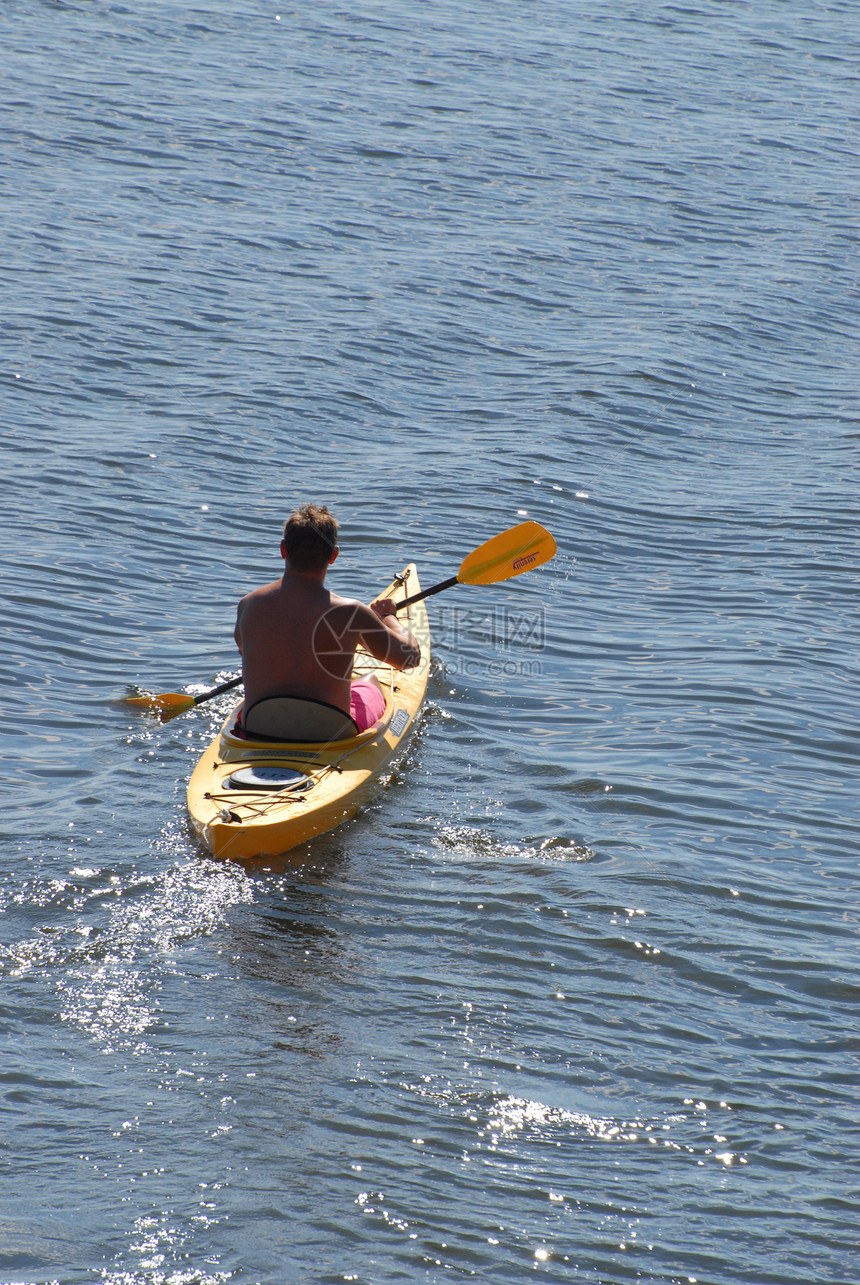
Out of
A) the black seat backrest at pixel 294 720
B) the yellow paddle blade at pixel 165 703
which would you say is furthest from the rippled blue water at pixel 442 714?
the black seat backrest at pixel 294 720

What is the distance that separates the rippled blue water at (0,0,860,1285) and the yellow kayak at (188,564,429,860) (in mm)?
123

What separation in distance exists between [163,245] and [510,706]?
884 centimetres

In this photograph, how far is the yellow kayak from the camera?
4988mm

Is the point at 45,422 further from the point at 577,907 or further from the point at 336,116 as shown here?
the point at 336,116

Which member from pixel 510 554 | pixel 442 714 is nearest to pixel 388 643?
pixel 442 714

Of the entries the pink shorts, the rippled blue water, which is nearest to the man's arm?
the pink shorts

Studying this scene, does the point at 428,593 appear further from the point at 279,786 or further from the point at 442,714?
the point at 279,786

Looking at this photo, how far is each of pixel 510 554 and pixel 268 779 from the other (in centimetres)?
242

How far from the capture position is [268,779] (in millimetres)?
5270

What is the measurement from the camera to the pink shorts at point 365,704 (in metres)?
5.79

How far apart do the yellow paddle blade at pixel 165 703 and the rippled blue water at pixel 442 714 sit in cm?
10

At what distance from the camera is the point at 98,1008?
13.3 ft

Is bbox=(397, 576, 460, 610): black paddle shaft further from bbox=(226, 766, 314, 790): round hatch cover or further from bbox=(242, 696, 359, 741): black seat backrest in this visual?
bbox=(226, 766, 314, 790): round hatch cover

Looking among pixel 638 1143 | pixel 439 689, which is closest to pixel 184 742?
pixel 439 689
